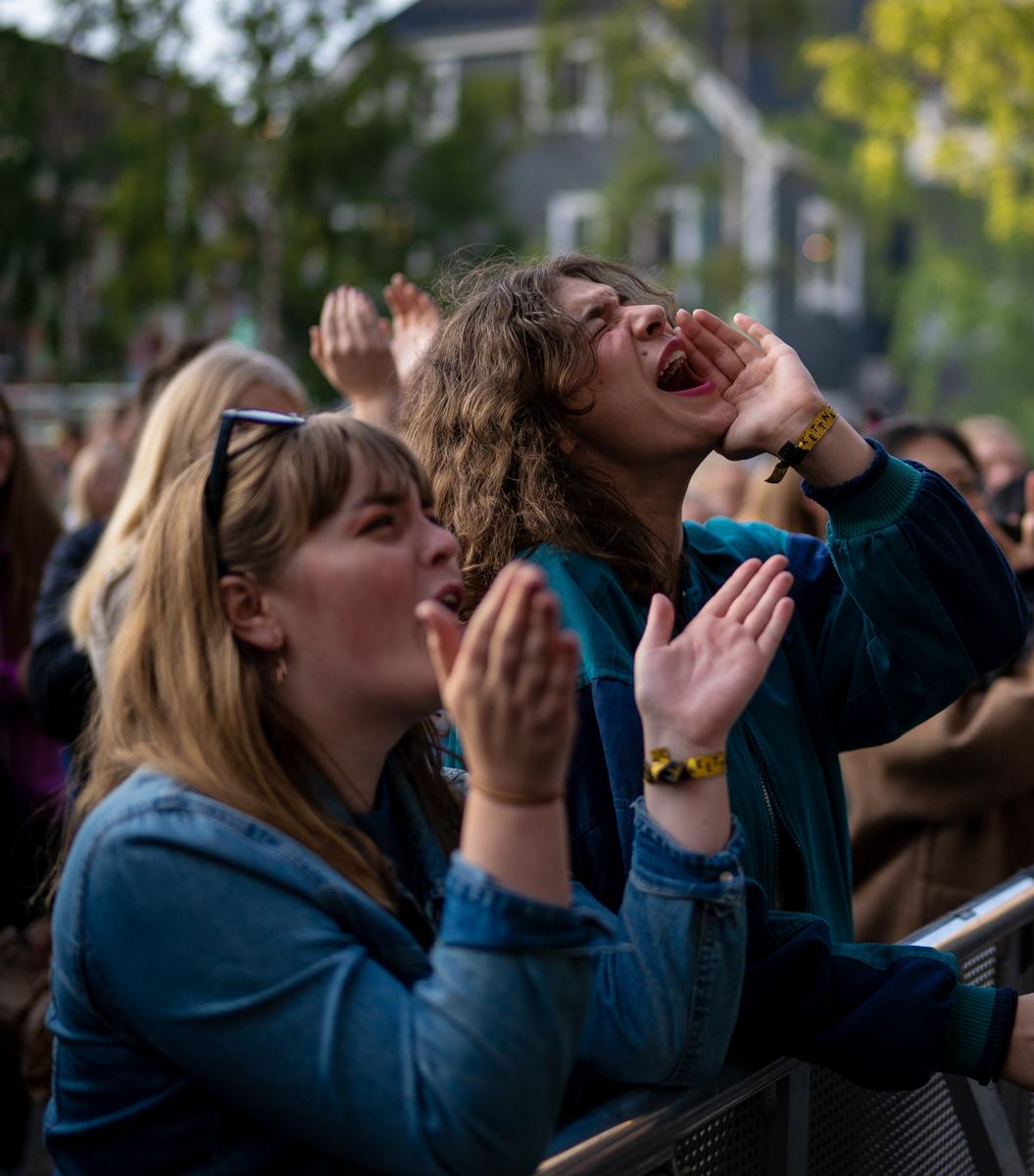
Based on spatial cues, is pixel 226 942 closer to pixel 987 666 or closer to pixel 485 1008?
pixel 485 1008

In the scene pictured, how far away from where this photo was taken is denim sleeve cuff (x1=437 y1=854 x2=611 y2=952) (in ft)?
4.86

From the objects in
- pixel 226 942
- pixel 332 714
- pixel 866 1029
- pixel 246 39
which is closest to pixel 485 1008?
pixel 226 942

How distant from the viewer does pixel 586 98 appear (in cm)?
2791

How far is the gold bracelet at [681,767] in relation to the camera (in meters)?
1.79

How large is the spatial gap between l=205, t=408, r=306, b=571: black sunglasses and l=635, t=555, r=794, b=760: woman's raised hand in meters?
0.51

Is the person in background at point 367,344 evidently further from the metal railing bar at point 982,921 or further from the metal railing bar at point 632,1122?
the metal railing bar at point 632,1122

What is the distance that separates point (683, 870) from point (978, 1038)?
1.80 feet

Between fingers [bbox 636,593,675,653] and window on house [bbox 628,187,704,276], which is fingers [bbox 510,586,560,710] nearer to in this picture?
fingers [bbox 636,593,675,653]

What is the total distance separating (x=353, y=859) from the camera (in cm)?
171

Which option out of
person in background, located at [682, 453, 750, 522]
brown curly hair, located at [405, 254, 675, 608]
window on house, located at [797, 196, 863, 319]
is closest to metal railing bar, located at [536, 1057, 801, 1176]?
brown curly hair, located at [405, 254, 675, 608]

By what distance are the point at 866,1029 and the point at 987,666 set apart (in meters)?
0.76

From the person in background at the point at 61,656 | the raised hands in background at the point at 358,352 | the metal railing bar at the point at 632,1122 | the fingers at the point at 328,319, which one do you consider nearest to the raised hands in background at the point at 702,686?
the metal railing bar at the point at 632,1122

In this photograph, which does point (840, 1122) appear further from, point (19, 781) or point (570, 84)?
point (570, 84)

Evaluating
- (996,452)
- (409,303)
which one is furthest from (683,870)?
(996,452)
